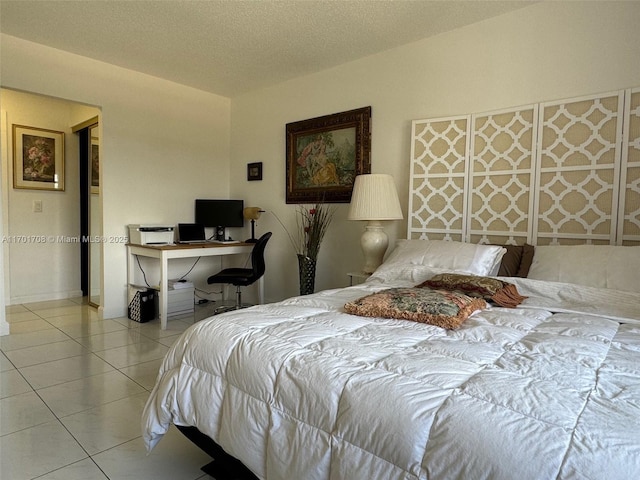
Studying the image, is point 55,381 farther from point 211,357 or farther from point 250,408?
point 250,408

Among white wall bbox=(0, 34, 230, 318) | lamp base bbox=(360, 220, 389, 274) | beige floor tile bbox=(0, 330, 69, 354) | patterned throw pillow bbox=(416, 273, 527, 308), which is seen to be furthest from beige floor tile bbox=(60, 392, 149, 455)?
white wall bbox=(0, 34, 230, 318)

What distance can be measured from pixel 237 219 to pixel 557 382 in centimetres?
404

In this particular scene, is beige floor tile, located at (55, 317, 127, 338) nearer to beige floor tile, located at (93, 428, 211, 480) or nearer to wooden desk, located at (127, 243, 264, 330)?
A: wooden desk, located at (127, 243, 264, 330)

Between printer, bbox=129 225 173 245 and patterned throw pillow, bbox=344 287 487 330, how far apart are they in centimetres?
285

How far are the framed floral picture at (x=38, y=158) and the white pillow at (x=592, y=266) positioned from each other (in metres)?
5.11

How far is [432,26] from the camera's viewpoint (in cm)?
295

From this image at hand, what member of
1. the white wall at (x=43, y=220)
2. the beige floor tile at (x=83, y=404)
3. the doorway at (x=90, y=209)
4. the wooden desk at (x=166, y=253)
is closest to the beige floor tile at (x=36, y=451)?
the beige floor tile at (x=83, y=404)

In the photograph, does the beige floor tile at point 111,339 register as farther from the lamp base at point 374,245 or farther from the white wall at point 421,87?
the lamp base at point 374,245

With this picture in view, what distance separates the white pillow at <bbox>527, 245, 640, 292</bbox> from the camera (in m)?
1.92

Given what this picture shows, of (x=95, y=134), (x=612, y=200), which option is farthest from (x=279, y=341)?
(x=95, y=134)

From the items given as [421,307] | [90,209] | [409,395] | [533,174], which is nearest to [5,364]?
[90,209]

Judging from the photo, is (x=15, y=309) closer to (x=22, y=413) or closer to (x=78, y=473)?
(x=22, y=413)

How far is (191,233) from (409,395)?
3.88 metres

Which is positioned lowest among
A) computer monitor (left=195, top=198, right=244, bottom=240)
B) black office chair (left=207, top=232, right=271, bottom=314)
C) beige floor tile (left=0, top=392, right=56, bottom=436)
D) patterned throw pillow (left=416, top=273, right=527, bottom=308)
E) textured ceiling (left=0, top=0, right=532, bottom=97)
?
beige floor tile (left=0, top=392, right=56, bottom=436)
